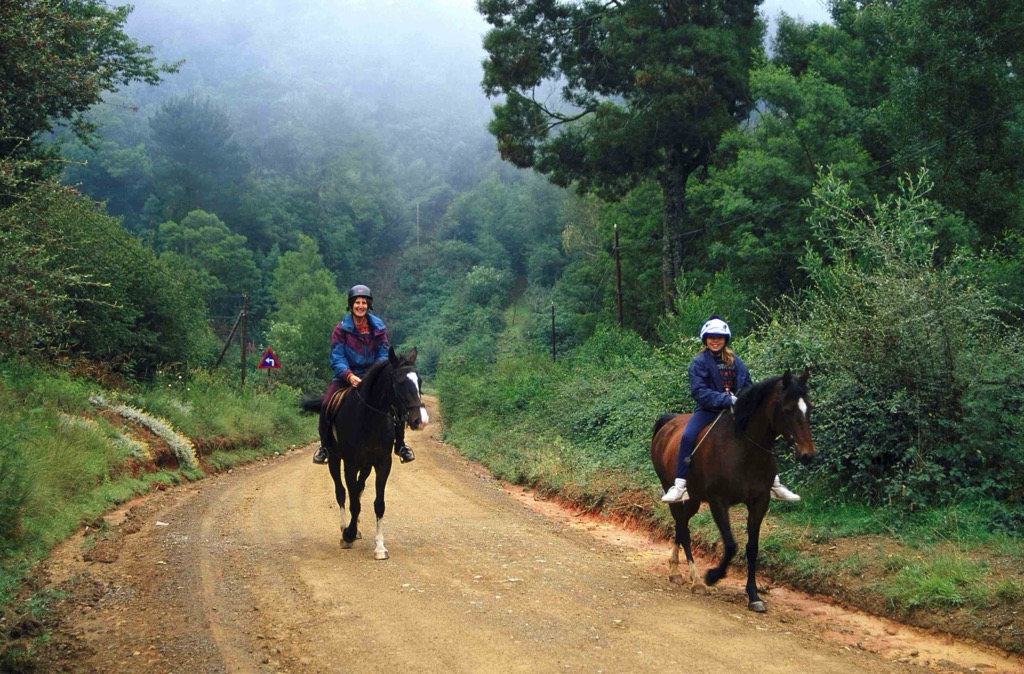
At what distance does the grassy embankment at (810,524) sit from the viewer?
24.3ft

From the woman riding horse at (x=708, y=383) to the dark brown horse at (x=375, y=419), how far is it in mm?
2873

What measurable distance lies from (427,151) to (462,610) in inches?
6085

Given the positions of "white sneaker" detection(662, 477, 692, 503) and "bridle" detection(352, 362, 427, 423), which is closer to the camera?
"white sneaker" detection(662, 477, 692, 503)

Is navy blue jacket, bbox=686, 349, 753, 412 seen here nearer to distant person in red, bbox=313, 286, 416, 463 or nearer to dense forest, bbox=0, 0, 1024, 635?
dense forest, bbox=0, 0, 1024, 635

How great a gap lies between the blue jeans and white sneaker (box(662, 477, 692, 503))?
71 mm

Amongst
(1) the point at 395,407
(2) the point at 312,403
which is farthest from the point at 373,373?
(2) the point at 312,403

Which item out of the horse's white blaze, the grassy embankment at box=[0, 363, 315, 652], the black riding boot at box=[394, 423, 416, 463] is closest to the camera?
the horse's white blaze

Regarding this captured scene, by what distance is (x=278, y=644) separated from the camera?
6.52m

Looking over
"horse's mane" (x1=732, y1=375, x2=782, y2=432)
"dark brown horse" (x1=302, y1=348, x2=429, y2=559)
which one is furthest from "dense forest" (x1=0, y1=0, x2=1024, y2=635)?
"dark brown horse" (x1=302, y1=348, x2=429, y2=559)

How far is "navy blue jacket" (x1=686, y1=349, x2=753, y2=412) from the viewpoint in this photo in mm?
8797

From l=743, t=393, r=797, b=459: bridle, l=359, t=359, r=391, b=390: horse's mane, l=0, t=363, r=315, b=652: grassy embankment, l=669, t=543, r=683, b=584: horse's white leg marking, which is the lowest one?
l=0, t=363, r=315, b=652: grassy embankment

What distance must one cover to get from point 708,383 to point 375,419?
398 cm

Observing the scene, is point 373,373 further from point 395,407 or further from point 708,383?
point 708,383

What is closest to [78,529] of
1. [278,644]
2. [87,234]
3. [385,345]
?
[385,345]
